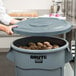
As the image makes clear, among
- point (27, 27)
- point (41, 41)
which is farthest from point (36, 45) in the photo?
point (27, 27)

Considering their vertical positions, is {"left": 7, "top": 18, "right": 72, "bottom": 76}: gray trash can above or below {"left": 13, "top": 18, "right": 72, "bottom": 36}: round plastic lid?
below

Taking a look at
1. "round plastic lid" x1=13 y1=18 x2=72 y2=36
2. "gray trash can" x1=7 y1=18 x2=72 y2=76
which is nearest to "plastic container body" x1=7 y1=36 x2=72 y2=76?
"gray trash can" x1=7 y1=18 x2=72 y2=76

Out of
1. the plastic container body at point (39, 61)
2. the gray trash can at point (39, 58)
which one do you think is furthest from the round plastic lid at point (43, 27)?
the plastic container body at point (39, 61)

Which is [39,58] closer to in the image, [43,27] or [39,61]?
[39,61]

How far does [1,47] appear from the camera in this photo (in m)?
2.85

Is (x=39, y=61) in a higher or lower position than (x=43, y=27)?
lower

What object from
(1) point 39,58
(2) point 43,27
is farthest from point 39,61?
(2) point 43,27

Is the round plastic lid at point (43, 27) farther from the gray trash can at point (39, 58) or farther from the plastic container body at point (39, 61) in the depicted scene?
the plastic container body at point (39, 61)

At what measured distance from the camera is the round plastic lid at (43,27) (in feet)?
4.99

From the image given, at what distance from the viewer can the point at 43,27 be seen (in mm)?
1642

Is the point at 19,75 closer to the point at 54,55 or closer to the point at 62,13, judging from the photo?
the point at 54,55

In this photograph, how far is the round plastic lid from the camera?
1.52m

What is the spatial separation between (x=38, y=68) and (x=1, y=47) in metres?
1.39

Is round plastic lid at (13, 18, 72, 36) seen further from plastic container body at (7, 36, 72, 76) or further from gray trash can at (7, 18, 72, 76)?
plastic container body at (7, 36, 72, 76)
